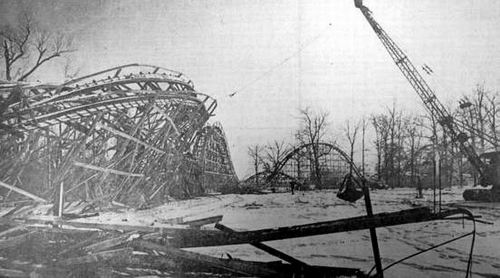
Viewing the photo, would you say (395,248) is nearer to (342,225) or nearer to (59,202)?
(342,225)

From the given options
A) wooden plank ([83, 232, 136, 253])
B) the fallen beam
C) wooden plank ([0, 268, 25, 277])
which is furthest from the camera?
wooden plank ([83, 232, 136, 253])

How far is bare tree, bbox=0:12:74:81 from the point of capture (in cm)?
410

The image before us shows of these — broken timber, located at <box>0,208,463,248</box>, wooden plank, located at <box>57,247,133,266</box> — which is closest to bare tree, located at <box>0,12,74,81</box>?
wooden plank, located at <box>57,247,133,266</box>

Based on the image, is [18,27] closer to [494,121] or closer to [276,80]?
[276,80]

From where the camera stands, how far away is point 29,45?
458 cm

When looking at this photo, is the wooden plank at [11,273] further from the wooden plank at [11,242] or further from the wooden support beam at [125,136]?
the wooden support beam at [125,136]

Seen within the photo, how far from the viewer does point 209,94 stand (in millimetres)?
7484

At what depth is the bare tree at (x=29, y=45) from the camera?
13.4 ft

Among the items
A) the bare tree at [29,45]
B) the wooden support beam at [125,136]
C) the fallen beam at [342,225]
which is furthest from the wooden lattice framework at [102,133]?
the fallen beam at [342,225]

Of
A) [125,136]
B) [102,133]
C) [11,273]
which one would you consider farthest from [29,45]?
[11,273]

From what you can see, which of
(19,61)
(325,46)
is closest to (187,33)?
(325,46)

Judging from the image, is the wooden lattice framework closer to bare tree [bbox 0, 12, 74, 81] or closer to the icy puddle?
bare tree [bbox 0, 12, 74, 81]

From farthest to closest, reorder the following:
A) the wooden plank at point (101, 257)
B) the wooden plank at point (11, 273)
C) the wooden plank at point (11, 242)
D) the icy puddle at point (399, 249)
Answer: the icy puddle at point (399, 249)
the wooden plank at point (11, 242)
the wooden plank at point (11, 273)
the wooden plank at point (101, 257)

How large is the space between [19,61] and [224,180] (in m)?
11.4
